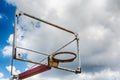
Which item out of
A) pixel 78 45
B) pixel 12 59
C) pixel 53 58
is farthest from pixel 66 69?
pixel 12 59

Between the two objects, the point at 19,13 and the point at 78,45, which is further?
the point at 78,45

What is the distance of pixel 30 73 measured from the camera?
37.1ft

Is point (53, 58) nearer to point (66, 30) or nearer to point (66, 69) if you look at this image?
point (66, 69)

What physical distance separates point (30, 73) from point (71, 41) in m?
2.65

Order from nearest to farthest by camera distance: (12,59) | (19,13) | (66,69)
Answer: (12,59)
(19,13)
(66,69)

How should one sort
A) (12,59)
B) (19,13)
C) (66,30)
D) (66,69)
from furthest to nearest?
(66,30)
(66,69)
(19,13)
(12,59)

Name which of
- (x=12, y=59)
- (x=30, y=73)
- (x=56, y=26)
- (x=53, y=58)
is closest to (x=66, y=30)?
(x=56, y=26)

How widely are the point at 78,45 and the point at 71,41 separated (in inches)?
21.2

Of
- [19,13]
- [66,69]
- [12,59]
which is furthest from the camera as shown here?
[66,69]

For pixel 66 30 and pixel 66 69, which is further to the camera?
pixel 66 30

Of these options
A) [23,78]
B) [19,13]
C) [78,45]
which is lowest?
[23,78]

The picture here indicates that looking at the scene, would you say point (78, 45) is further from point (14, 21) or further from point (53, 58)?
point (14, 21)

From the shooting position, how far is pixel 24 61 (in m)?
9.84

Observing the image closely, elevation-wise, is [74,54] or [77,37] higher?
[77,37]
